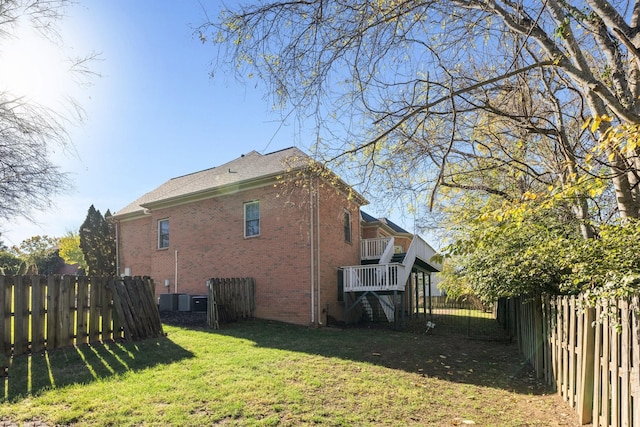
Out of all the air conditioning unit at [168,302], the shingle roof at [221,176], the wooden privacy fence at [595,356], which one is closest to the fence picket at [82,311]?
the shingle roof at [221,176]

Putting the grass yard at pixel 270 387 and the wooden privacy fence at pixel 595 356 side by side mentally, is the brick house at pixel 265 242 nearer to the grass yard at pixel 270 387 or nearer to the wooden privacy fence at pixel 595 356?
the grass yard at pixel 270 387

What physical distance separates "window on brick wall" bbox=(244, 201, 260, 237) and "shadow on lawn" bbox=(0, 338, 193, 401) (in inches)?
275

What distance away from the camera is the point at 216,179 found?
1831 cm

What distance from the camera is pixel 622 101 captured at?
508 cm

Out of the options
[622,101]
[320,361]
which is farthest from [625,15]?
[320,361]

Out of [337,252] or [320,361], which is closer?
[320,361]

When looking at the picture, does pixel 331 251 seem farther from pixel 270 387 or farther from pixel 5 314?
pixel 5 314

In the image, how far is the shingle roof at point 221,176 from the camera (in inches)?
645

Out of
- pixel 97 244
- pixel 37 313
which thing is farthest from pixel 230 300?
pixel 97 244

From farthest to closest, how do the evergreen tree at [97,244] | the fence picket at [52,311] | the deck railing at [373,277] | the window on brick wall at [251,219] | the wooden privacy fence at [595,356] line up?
the evergreen tree at [97,244]
the window on brick wall at [251,219]
the deck railing at [373,277]
the fence picket at [52,311]
the wooden privacy fence at [595,356]

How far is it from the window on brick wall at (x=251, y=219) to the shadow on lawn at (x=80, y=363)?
698 centimetres

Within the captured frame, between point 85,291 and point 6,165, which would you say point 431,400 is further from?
point 6,165

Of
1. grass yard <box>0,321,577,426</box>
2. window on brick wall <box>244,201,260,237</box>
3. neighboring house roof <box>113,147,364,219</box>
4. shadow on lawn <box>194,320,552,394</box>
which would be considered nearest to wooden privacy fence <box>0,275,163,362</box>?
grass yard <box>0,321,577,426</box>

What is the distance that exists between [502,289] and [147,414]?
605cm
